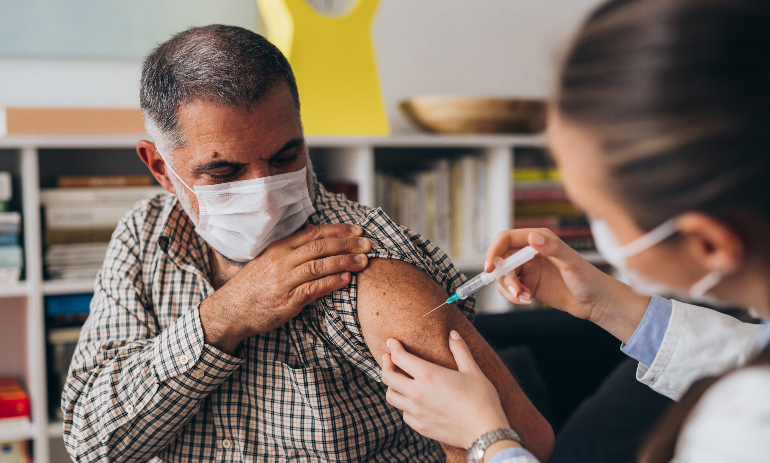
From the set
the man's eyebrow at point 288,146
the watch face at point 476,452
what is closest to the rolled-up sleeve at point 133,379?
the man's eyebrow at point 288,146

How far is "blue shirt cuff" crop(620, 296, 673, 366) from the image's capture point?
43.3 inches

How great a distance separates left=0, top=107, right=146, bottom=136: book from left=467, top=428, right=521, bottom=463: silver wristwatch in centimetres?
151

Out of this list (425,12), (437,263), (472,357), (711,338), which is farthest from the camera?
(425,12)

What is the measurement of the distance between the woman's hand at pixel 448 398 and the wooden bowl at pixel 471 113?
1413 millimetres

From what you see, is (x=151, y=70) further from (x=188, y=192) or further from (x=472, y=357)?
(x=472, y=357)

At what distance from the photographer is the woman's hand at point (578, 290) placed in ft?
3.60

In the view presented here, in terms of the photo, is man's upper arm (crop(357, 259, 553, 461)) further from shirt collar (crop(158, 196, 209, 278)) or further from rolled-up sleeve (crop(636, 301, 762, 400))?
shirt collar (crop(158, 196, 209, 278))

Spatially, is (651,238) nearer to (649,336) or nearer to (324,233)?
(649,336)

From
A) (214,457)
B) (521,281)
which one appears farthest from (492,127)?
(214,457)

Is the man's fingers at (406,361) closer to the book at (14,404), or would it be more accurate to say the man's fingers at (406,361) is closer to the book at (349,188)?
the book at (349,188)

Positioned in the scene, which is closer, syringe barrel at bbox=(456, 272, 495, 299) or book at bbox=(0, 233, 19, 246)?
syringe barrel at bbox=(456, 272, 495, 299)

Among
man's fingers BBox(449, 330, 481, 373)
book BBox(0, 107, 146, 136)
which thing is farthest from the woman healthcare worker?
book BBox(0, 107, 146, 136)

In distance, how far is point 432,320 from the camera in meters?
1.02

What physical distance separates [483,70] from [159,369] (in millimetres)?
A: 1971
